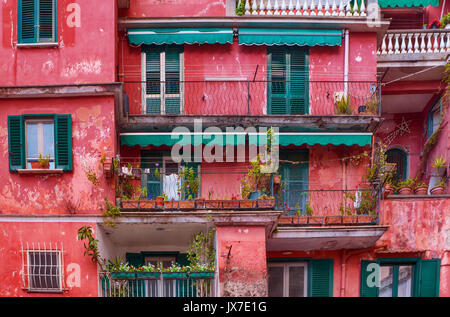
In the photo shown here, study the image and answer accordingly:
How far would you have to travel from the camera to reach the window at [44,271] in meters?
10.6

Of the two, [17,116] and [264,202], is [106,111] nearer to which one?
[17,116]

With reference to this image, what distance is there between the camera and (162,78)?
12797 mm

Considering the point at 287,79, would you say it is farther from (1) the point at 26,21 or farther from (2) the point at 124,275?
(1) the point at 26,21

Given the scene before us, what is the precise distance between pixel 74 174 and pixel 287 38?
693 centimetres

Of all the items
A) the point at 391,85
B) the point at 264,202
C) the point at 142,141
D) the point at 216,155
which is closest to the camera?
the point at 264,202

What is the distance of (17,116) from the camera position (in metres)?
10.9

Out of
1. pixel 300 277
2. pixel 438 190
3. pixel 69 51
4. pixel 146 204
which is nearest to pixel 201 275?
pixel 146 204

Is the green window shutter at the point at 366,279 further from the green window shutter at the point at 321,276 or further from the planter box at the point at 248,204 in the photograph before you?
the planter box at the point at 248,204

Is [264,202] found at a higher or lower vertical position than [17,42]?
lower

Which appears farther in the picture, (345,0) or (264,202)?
(345,0)

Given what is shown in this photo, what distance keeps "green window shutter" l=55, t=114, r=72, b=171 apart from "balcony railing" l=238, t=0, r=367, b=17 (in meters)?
5.83

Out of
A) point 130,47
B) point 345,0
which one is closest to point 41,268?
point 130,47

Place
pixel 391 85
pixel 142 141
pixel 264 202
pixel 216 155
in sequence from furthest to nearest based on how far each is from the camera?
pixel 391 85 → pixel 216 155 → pixel 142 141 → pixel 264 202

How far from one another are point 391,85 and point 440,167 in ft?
10.2
